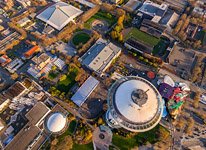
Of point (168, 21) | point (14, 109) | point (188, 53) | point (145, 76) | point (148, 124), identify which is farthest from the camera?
point (168, 21)

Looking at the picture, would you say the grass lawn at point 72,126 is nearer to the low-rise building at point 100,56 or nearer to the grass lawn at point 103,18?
the low-rise building at point 100,56

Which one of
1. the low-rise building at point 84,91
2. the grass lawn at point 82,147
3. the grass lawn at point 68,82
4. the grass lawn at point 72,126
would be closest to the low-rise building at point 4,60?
the grass lawn at point 68,82

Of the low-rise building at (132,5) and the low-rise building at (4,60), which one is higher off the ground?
the low-rise building at (132,5)

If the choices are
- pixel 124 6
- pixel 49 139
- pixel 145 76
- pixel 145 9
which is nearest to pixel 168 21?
pixel 145 9

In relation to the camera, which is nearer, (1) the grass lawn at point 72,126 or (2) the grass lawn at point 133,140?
(2) the grass lawn at point 133,140

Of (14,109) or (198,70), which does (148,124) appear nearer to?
(198,70)

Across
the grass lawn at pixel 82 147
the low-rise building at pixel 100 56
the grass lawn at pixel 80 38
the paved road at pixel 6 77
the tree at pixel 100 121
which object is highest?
the grass lawn at pixel 80 38

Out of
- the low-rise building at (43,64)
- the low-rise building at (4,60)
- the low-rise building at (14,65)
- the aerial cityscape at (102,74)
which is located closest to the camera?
the aerial cityscape at (102,74)

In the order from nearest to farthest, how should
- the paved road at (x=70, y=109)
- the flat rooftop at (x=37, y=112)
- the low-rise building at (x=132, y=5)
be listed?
1. the flat rooftop at (x=37, y=112)
2. the paved road at (x=70, y=109)
3. the low-rise building at (x=132, y=5)
